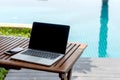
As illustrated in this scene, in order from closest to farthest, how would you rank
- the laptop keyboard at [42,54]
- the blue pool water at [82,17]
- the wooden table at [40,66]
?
the wooden table at [40,66], the laptop keyboard at [42,54], the blue pool water at [82,17]

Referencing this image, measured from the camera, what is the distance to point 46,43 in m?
2.62

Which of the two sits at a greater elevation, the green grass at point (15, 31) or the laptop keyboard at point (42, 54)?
the laptop keyboard at point (42, 54)

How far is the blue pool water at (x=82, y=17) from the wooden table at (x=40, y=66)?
4.00 m

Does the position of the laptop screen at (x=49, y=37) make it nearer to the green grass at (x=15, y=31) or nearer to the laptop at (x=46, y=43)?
the laptop at (x=46, y=43)

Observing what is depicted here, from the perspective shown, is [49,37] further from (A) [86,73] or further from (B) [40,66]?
(A) [86,73]

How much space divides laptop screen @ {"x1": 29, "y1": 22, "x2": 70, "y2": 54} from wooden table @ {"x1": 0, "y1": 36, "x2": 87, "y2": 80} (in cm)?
12

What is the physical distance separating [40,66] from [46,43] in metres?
0.35

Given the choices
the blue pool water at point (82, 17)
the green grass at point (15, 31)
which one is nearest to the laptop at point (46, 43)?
the green grass at point (15, 31)

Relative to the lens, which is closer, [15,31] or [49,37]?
[49,37]

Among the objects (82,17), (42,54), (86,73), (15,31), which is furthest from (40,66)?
(82,17)

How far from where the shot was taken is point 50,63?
7.65 feet

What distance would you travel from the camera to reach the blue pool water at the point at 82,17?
25.4 feet

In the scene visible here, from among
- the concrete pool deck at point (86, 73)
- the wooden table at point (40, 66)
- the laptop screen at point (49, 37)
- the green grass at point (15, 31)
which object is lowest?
the concrete pool deck at point (86, 73)

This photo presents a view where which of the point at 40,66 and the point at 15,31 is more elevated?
the point at 40,66
